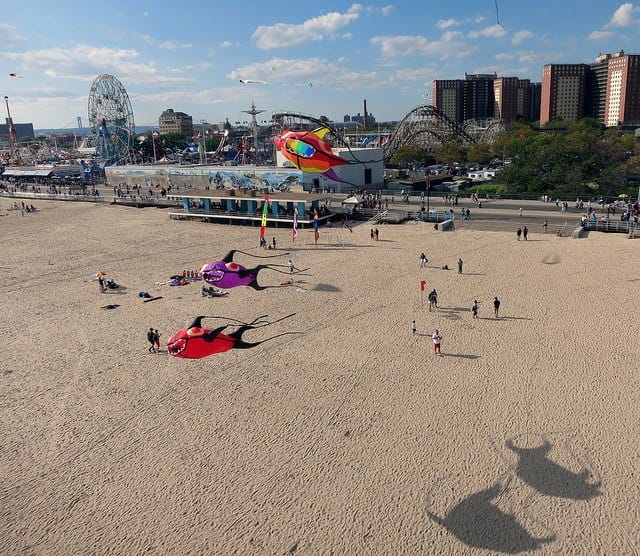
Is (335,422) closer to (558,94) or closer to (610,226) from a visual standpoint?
(610,226)

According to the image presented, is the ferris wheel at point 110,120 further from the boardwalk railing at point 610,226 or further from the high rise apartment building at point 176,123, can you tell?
the high rise apartment building at point 176,123

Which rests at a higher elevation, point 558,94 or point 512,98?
point 512,98

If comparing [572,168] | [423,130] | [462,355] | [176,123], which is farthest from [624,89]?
[176,123]

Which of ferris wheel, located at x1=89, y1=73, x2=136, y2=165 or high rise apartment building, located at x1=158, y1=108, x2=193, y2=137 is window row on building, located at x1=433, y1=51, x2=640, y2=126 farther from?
high rise apartment building, located at x1=158, y1=108, x2=193, y2=137

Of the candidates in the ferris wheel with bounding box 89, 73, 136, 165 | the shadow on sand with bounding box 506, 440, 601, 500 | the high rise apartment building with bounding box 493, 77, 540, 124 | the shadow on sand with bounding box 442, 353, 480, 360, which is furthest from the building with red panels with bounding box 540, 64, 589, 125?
the shadow on sand with bounding box 506, 440, 601, 500

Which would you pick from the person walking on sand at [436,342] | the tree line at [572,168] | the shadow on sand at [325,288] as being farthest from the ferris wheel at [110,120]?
the person walking on sand at [436,342]
